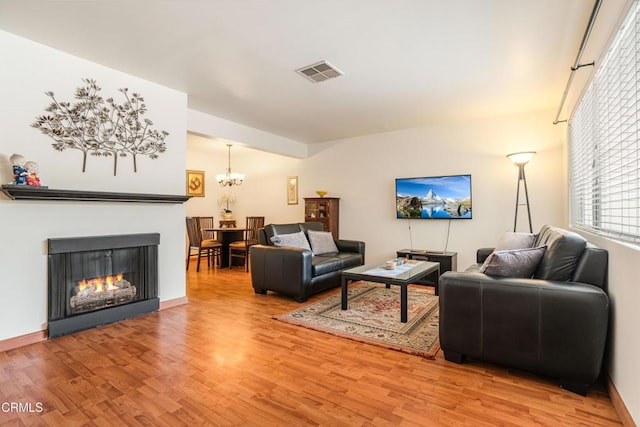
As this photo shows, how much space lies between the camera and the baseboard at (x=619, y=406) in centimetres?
157

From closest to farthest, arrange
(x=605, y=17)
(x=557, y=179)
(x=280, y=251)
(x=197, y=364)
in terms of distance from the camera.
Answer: (x=605, y=17) < (x=197, y=364) < (x=280, y=251) < (x=557, y=179)

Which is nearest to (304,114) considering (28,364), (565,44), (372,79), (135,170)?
(372,79)

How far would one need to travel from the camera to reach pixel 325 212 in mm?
5969

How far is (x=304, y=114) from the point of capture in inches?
179

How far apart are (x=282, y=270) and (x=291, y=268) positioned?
0.50ft

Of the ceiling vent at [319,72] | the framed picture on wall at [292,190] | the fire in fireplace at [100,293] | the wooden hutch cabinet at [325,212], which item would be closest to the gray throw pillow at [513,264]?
the ceiling vent at [319,72]

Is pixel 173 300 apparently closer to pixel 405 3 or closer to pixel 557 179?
pixel 405 3

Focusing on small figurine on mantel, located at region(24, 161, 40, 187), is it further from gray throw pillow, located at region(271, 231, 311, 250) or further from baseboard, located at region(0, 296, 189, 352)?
gray throw pillow, located at region(271, 231, 311, 250)

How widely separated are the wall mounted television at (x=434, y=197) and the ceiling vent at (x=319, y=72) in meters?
2.62

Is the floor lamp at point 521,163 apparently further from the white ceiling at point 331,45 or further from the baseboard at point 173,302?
the baseboard at point 173,302

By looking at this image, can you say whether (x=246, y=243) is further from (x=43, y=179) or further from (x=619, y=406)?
(x=619, y=406)

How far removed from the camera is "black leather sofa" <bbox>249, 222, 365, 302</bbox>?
3.82m

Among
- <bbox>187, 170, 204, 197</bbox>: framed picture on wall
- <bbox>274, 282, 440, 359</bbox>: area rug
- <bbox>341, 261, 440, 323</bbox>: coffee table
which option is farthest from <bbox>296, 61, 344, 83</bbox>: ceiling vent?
<bbox>187, 170, 204, 197</bbox>: framed picture on wall

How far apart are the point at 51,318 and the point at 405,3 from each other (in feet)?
12.7
